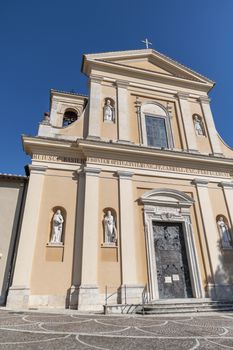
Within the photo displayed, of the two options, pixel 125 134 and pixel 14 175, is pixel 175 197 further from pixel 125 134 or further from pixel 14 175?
pixel 14 175

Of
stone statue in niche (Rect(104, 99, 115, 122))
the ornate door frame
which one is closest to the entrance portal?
the ornate door frame

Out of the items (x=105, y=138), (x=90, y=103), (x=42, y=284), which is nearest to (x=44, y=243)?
(x=42, y=284)

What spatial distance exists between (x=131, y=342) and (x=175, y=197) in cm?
860

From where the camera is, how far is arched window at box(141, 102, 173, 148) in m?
13.8

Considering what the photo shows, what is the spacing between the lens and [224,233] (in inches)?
470

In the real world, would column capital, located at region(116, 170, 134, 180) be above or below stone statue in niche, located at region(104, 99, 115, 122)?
below

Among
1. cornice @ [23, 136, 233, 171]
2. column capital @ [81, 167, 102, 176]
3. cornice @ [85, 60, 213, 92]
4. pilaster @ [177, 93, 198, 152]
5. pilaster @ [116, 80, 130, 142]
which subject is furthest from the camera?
cornice @ [85, 60, 213, 92]

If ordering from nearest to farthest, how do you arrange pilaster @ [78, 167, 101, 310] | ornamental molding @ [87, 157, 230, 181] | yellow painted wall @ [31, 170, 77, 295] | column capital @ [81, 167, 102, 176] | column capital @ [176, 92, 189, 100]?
pilaster @ [78, 167, 101, 310] < yellow painted wall @ [31, 170, 77, 295] < column capital @ [81, 167, 102, 176] < ornamental molding @ [87, 157, 230, 181] < column capital @ [176, 92, 189, 100]

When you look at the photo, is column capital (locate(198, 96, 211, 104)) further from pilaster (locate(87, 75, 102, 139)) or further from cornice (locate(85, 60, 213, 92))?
pilaster (locate(87, 75, 102, 139))

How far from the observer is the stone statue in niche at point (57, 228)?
996 cm

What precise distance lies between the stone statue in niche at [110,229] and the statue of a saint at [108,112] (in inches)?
209

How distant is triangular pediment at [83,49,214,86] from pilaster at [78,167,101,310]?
7.86 metres

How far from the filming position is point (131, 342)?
4039 mm

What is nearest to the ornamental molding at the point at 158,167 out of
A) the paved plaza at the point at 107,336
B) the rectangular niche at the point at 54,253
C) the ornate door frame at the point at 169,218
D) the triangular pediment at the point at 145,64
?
the ornate door frame at the point at 169,218
